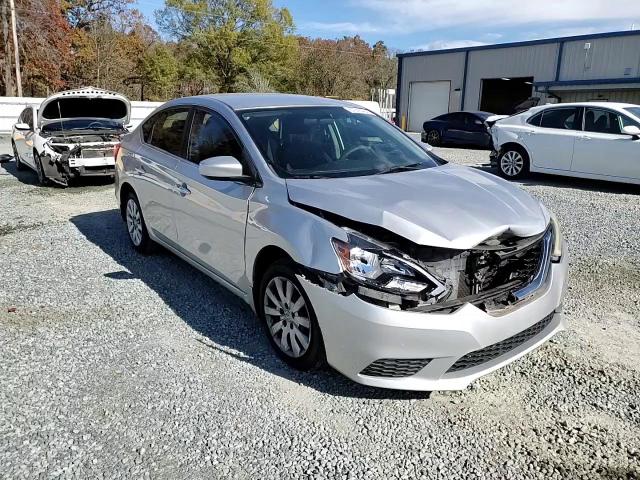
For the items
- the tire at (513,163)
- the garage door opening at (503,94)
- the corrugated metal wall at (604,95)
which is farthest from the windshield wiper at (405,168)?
the garage door opening at (503,94)

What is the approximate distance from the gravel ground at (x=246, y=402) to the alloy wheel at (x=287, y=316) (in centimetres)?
18

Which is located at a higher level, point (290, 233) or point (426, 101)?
point (426, 101)

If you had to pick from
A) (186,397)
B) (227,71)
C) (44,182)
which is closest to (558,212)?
(186,397)

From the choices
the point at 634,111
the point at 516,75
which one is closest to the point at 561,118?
the point at 634,111

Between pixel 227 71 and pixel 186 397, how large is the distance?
164 feet

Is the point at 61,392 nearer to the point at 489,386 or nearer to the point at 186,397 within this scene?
the point at 186,397

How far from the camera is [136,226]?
5570 mm

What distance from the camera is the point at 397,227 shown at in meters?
2.76

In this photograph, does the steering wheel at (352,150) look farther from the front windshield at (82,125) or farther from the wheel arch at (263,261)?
the front windshield at (82,125)

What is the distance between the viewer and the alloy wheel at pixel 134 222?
216 inches

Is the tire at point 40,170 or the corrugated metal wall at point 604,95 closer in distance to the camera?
the tire at point 40,170

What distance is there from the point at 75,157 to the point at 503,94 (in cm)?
2560

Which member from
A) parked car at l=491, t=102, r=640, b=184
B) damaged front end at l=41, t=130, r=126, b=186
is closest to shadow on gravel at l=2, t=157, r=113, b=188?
damaged front end at l=41, t=130, r=126, b=186

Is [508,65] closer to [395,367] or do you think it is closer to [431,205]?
[431,205]
